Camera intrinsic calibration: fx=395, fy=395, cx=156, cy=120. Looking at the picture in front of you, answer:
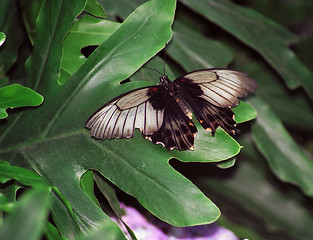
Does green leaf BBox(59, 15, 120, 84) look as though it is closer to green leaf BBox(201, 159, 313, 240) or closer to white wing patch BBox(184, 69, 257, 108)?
white wing patch BBox(184, 69, 257, 108)

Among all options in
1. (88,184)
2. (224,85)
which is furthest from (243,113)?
(88,184)

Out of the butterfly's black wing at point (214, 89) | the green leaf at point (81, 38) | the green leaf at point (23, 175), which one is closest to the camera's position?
the green leaf at point (23, 175)

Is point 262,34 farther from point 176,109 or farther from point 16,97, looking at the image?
point 16,97

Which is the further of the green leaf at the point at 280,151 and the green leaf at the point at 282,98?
the green leaf at the point at 282,98

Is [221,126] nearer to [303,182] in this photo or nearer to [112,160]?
[112,160]

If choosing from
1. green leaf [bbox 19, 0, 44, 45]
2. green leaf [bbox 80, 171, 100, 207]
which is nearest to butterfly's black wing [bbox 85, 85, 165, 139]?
green leaf [bbox 80, 171, 100, 207]

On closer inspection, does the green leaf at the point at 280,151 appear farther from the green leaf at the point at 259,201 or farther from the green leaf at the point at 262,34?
the green leaf at the point at 259,201

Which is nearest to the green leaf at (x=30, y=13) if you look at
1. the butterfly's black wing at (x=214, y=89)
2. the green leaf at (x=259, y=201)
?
the butterfly's black wing at (x=214, y=89)
